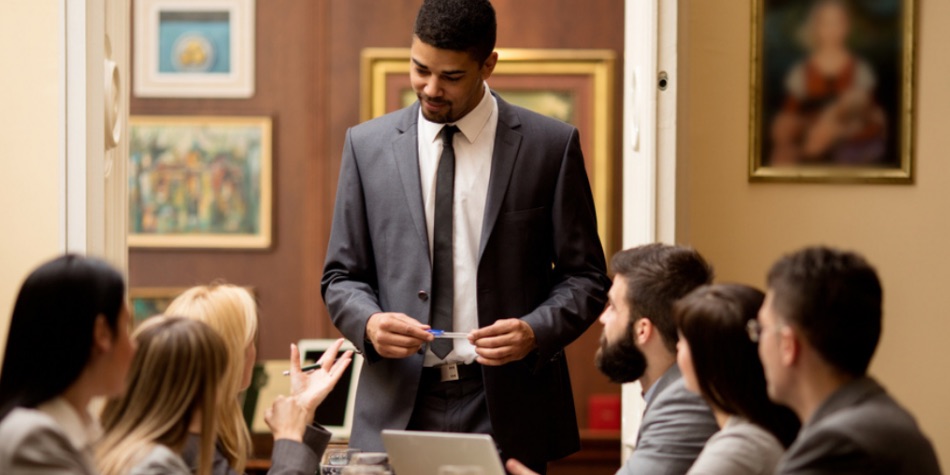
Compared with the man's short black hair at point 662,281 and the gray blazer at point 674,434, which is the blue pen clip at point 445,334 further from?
the gray blazer at point 674,434

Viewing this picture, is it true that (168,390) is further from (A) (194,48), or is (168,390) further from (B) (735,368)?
(A) (194,48)

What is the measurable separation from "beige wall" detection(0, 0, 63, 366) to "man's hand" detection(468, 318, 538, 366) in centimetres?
143

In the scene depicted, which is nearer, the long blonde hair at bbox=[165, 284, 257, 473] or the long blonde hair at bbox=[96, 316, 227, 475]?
the long blonde hair at bbox=[96, 316, 227, 475]

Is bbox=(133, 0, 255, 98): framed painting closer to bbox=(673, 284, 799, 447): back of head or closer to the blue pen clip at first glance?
the blue pen clip

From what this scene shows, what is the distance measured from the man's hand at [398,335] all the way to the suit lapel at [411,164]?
0.82ft

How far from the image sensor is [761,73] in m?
3.85

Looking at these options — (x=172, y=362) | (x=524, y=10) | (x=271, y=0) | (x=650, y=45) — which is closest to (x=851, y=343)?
(x=172, y=362)

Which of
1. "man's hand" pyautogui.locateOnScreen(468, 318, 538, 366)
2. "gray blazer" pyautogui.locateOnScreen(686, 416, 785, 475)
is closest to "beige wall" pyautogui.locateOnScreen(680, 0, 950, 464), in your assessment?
"man's hand" pyautogui.locateOnScreen(468, 318, 538, 366)

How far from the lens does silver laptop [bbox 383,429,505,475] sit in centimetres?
232

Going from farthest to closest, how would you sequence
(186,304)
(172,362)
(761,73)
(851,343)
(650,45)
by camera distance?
(761,73), (650,45), (186,304), (172,362), (851,343)

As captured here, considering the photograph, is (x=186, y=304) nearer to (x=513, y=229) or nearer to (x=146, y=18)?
(x=513, y=229)

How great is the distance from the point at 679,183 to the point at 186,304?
1464mm

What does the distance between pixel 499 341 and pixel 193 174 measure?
3295mm

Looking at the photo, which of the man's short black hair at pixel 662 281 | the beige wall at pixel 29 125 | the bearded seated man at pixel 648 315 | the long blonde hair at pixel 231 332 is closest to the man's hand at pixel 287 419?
the long blonde hair at pixel 231 332
